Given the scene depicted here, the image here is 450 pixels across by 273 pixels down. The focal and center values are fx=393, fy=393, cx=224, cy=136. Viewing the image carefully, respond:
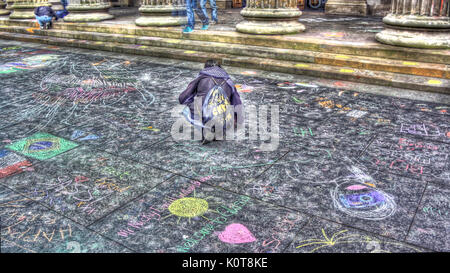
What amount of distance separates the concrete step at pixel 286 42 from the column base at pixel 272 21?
17 cm

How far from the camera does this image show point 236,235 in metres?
3.13

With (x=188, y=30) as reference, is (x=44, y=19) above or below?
above

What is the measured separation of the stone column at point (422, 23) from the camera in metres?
7.40

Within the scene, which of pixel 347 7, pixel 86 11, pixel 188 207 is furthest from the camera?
pixel 347 7

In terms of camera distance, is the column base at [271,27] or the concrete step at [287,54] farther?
the column base at [271,27]

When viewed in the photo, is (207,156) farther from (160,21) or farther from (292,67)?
(160,21)

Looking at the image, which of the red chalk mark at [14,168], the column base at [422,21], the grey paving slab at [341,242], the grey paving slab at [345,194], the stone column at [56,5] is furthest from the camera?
the stone column at [56,5]

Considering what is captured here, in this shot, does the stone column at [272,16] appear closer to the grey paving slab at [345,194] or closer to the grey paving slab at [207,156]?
the grey paving slab at [207,156]

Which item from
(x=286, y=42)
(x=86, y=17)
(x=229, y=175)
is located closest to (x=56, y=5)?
(x=86, y=17)

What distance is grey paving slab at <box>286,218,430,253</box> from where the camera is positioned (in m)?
2.93

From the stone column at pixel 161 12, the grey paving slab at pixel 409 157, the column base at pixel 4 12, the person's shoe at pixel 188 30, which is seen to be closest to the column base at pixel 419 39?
the grey paving slab at pixel 409 157

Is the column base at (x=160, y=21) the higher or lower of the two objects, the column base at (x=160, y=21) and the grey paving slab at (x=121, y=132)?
the higher

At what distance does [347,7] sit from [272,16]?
6.39 metres
